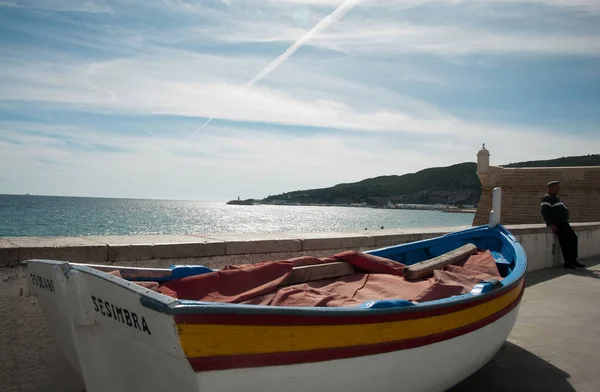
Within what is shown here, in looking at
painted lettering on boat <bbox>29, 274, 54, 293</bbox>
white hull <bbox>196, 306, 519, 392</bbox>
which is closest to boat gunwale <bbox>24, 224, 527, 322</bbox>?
painted lettering on boat <bbox>29, 274, 54, 293</bbox>

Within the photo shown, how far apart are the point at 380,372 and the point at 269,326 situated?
88 centimetres

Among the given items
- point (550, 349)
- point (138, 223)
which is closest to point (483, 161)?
point (550, 349)

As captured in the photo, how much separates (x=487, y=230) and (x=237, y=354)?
4.68 meters

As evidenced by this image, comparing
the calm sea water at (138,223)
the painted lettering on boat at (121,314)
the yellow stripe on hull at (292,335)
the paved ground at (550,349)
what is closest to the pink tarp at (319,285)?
the yellow stripe on hull at (292,335)

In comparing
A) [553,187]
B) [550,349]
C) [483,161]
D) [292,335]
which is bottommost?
[550,349]

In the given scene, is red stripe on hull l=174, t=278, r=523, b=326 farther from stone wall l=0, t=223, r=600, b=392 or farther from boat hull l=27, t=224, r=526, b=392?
stone wall l=0, t=223, r=600, b=392

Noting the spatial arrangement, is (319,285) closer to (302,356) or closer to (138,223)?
(302,356)

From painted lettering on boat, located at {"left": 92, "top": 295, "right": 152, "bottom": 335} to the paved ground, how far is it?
275 cm

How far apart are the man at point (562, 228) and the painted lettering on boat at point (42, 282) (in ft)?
32.1

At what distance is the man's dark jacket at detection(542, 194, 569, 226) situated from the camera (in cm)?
997

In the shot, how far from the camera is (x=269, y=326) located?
228cm

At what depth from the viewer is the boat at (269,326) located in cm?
217

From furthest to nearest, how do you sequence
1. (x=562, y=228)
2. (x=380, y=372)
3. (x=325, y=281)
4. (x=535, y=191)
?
(x=535, y=191) → (x=562, y=228) → (x=325, y=281) → (x=380, y=372)

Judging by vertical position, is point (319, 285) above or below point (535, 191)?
below
